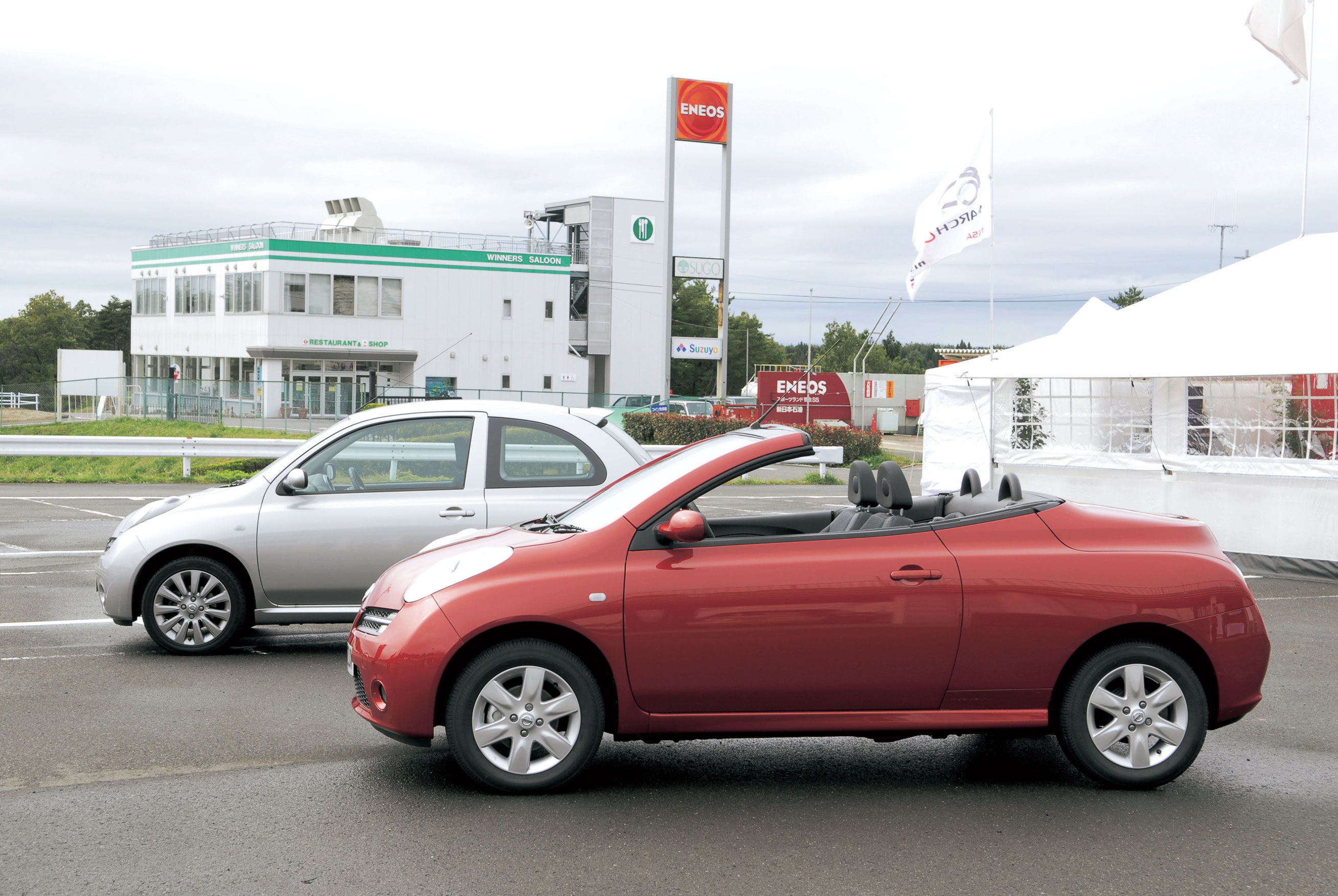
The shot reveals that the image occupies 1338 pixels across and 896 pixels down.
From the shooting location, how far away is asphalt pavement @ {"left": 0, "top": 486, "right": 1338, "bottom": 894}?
430 cm

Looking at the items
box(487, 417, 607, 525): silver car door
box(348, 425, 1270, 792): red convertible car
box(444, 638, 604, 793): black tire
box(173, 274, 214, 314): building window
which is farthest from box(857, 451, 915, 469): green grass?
box(173, 274, 214, 314): building window

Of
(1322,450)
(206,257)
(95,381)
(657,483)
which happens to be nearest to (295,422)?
(95,381)

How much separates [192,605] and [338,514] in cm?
118

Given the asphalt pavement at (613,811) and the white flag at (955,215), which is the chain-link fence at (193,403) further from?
the asphalt pavement at (613,811)

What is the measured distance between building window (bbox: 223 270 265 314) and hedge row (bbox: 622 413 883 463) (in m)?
28.1

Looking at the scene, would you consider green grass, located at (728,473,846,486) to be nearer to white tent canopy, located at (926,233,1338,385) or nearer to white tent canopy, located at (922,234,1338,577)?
white tent canopy, located at (922,234,1338,577)

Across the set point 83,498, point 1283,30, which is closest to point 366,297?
point 83,498

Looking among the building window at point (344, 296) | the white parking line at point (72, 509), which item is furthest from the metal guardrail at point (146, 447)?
the building window at point (344, 296)

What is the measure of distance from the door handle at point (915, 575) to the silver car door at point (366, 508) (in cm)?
344

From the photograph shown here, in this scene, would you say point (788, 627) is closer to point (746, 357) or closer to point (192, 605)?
point (192, 605)

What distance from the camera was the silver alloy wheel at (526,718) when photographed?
5023 mm

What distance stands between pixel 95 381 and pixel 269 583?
4405cm

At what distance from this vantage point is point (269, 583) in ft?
25.7

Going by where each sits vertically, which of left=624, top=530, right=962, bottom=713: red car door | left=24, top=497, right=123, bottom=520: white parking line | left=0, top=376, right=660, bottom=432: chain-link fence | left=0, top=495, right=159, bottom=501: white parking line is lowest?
left=24, top=497, right=123, bottom=520: white parking line
